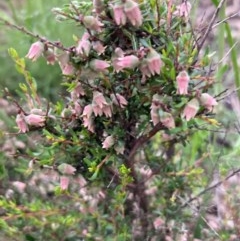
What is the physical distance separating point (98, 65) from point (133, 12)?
0.13m

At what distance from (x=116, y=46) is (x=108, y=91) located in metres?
0.10

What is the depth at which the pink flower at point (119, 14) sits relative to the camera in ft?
4.04

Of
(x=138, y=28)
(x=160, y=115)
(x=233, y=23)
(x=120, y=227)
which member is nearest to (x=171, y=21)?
(x=138, y=28)

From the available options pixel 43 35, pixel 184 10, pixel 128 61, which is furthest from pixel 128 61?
pixel 43 35

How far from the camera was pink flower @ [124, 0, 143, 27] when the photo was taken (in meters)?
1.22

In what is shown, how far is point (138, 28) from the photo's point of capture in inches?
51.7

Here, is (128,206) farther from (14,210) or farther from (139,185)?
(14,210)

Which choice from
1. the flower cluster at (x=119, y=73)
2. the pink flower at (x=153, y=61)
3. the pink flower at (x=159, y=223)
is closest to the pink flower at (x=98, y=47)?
the flower cluster at (x=119, y=73)

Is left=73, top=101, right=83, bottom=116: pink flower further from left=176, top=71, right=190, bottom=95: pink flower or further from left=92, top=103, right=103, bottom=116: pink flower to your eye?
left=176, top=71, right=190, bottom=95: pink flower

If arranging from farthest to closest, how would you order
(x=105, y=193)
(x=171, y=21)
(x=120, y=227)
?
1. (x=105, y=193)
2. (x=120, y=227)
3. (x=171, y=21)

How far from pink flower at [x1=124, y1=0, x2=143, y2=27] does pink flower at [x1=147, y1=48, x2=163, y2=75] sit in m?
0.07

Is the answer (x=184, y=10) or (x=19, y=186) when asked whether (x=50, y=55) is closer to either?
(x=184, y=10)

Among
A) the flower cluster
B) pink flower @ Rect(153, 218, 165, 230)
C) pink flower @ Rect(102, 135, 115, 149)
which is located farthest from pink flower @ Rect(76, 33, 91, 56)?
pink flower @ Rect(153, 218, 165, 230)

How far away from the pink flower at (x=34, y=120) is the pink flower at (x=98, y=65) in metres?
0.20
